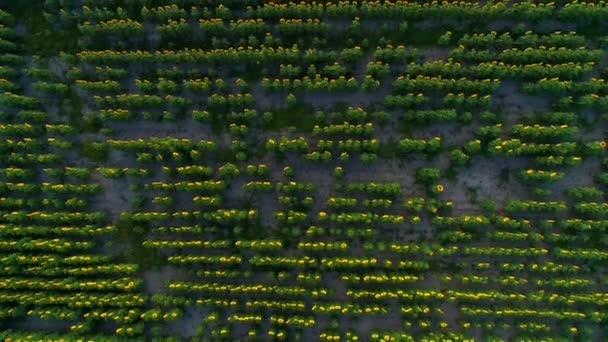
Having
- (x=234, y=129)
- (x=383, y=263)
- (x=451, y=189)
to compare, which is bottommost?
(x=383, y=263)

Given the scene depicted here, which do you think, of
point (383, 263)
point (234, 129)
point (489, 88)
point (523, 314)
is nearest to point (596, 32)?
point (489, 88)

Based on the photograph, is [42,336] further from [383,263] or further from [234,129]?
[383,263]

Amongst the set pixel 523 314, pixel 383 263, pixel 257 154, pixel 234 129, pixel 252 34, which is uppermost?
pixel 252 34

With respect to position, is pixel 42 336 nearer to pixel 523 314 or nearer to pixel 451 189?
pixel 451 189

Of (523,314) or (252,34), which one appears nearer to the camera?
(523,314)

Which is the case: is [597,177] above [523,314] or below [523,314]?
above

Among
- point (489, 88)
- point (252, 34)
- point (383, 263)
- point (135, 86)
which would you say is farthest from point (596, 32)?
point (135, 86)
